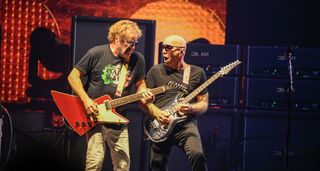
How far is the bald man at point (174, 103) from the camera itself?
6391 mm

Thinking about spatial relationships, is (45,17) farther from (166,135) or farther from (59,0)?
(166,135)

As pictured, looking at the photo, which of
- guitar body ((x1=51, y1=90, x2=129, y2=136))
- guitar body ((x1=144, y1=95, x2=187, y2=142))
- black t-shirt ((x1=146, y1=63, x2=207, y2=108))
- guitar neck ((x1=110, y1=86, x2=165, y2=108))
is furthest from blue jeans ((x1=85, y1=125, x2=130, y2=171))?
black t-shirt ((x1=146, y1=63, x2=207, y2=108))

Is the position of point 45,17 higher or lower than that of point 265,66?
higher

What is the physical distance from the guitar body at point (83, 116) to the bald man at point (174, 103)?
490 millimetres

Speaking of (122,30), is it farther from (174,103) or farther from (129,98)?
(174,103)

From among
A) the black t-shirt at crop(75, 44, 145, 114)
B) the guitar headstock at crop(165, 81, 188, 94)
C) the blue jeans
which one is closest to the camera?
the blue jeans

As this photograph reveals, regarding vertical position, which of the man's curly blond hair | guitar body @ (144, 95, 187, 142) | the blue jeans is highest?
the man's curly blond hair

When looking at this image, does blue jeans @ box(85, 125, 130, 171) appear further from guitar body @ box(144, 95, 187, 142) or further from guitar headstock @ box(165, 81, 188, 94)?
guitar headstock @ box(165, 81, 188, 94)

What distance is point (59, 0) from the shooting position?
935cm

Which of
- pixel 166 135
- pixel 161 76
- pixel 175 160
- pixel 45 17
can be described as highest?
pixel 45 17

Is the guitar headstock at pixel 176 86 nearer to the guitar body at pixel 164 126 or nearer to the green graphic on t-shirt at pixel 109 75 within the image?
the guitar body at pixel 164 126

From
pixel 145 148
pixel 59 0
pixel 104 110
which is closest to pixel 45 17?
pixel 59 0

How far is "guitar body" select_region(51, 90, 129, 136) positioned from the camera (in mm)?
6102

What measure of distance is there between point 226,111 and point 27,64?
347 centimetres
